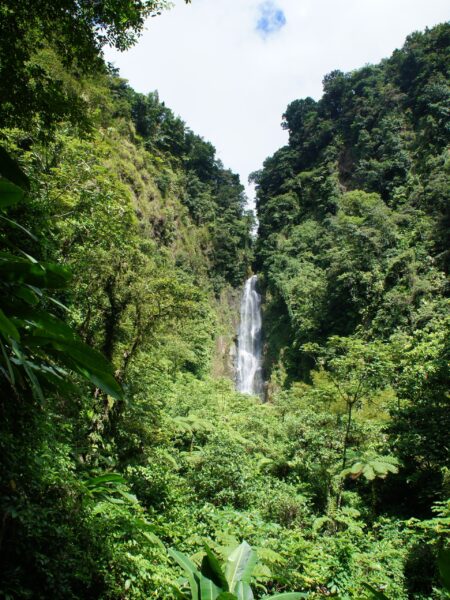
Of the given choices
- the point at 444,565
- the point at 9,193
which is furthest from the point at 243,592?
the point at 9,193

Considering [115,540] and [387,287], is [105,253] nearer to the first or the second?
[115,540]

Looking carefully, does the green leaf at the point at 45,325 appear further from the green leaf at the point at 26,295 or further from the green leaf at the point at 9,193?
the green leaf at the point at 9,193

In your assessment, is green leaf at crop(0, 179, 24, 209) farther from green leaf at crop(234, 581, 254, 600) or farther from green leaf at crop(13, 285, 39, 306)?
green leaf at crop(234, 581, 254, 600)

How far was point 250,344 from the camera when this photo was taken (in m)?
27.3

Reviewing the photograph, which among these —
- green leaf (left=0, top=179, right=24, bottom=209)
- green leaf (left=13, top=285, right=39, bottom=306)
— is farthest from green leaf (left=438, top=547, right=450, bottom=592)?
green leaf (left=0, top=179, right=24, bottom=209)

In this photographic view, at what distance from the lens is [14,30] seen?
317cm

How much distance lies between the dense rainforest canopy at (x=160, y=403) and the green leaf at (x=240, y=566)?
15 mm

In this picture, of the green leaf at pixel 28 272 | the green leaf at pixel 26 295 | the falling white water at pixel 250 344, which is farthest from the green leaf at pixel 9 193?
the falling white water at pixel 250 344

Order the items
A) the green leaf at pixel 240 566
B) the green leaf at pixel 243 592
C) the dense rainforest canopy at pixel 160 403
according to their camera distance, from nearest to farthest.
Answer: the dense rainforest canopy at pixel 160 403 < the green leaf at pixel 243 592 < the green leaf at pixel 240 566

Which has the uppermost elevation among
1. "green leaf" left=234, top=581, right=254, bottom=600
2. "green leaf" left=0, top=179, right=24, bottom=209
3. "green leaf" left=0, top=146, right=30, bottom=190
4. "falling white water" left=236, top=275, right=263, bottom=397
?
"falling white water" left=236, top=275, right=263, bottom=397

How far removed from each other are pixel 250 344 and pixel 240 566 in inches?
967

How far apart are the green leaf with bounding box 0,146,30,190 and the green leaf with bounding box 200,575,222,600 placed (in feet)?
8.32

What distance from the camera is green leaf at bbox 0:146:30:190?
67.8 inches

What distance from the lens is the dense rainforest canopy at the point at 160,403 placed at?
2.26m
